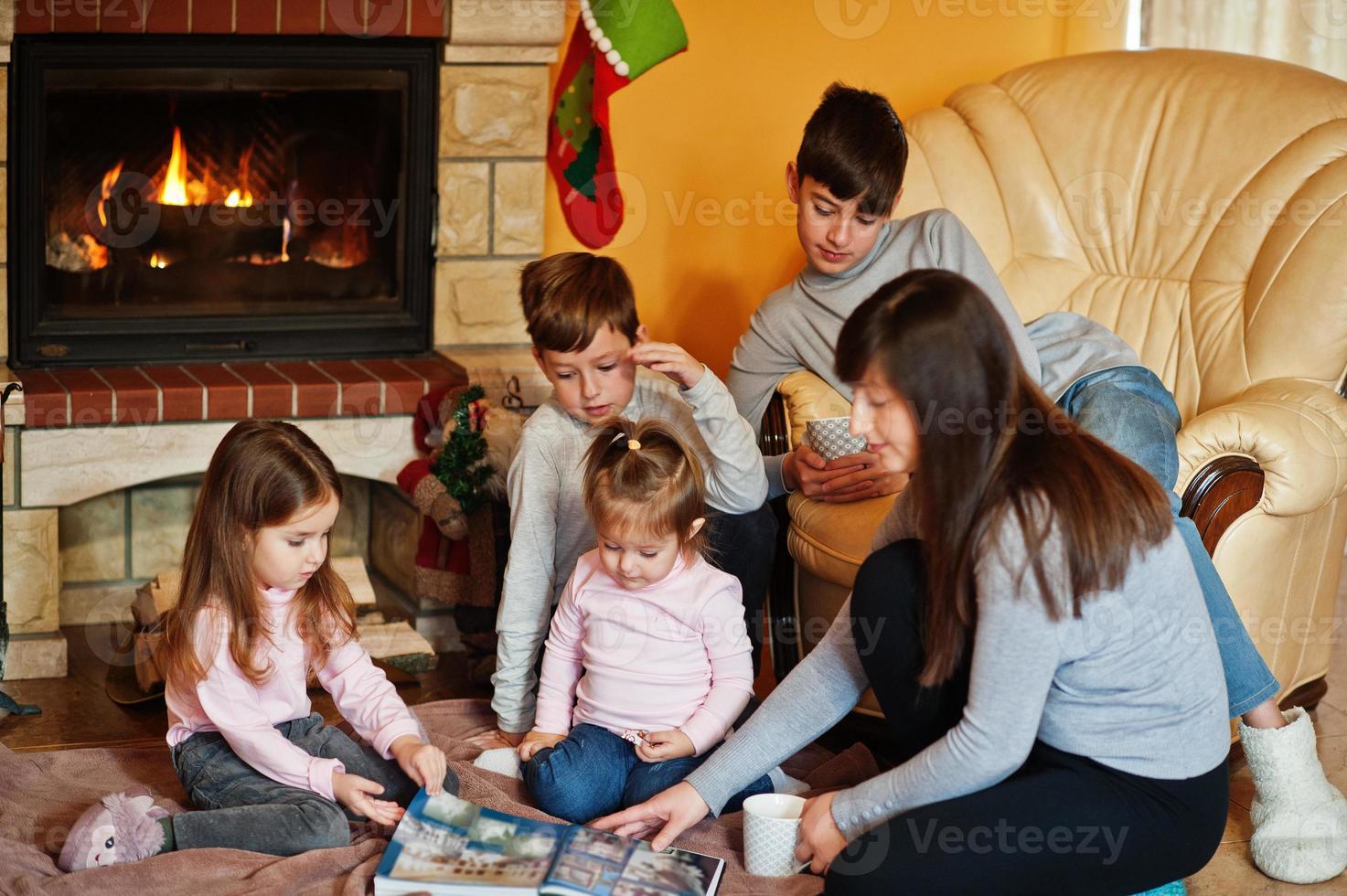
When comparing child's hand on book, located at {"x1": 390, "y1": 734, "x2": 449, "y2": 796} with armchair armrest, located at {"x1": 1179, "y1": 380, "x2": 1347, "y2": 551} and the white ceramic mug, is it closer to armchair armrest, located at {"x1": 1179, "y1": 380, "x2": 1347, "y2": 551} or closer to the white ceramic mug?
the white ceramic mug

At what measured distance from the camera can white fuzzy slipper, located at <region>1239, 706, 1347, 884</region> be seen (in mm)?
1987

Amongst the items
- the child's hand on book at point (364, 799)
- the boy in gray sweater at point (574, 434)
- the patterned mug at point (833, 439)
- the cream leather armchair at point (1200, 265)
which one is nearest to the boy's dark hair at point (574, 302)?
the boy in gray sweater at point (574, 434)

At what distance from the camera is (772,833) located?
1.83 meters

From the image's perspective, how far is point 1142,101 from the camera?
277cm

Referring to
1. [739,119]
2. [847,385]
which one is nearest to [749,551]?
[847,385]

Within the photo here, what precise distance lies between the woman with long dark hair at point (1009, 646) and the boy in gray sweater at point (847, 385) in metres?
0.31

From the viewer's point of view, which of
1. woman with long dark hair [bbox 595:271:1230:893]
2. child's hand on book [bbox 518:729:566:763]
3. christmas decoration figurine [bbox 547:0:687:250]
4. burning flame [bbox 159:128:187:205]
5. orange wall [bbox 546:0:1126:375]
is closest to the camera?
woman with long dark hair [bbox 595:271:1230:893]

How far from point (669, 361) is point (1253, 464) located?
90 centimetres

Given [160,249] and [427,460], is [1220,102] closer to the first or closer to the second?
[427,460]

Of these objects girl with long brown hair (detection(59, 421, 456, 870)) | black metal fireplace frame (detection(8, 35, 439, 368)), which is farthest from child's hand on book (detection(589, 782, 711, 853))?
black metal fireplace frame (detection(8, 35, 439, 368))

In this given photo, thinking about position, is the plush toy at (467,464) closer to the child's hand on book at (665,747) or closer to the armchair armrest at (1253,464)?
the child's hand on book at (665,747)

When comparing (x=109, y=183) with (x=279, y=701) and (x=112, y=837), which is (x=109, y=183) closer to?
(x=279, y=701)

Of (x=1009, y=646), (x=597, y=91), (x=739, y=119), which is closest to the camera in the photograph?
(x=1009, y=646)

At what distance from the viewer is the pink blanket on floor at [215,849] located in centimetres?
180
